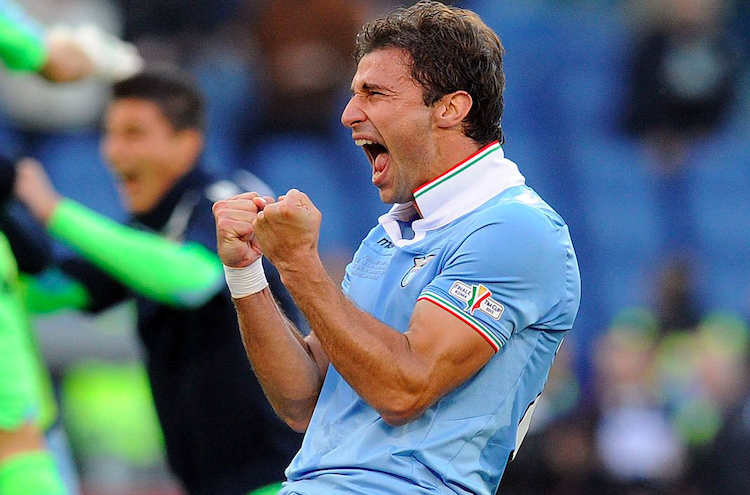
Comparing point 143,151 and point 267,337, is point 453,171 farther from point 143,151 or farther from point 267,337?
point 143,151

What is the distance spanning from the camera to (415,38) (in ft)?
9.29

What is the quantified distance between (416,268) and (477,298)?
0.23m

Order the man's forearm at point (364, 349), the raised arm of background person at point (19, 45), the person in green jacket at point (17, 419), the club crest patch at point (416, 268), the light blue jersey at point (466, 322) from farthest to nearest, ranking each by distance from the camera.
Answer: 1. the raised arm of background person at point (19, 45)
2. the person in green jacket at point (17, 419)
3. the club crest patch at point (416, 268)
4. the light blue jersey at point (466, 322)
5. the man's forearm at point (364, 349)

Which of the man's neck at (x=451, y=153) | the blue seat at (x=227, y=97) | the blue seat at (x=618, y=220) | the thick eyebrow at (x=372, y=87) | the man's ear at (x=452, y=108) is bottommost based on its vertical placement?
the blue seat at (x=618, y=220)

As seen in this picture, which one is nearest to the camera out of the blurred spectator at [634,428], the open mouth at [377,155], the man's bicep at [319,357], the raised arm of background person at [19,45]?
the open mouth at [377,155]

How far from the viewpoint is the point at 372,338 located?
2523mm

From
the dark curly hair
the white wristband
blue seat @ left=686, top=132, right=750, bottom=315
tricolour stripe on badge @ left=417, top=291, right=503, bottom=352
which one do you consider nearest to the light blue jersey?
tricolour stripe on badge @ left=417, top=291, right=503, bottom=352

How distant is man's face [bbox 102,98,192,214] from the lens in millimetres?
4953

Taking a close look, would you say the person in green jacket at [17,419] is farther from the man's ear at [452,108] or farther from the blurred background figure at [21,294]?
the man's ear at [452,108]

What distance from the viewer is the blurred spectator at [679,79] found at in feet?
31.4

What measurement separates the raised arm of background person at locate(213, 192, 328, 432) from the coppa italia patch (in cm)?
50

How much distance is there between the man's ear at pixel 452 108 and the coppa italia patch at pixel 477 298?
0.43 meters

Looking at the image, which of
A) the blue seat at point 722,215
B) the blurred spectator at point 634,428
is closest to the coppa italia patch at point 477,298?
the blurred spectator at point 634,428

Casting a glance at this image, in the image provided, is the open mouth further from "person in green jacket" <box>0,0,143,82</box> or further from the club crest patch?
"person in green jacket" <box>0,0,143,82</box>
